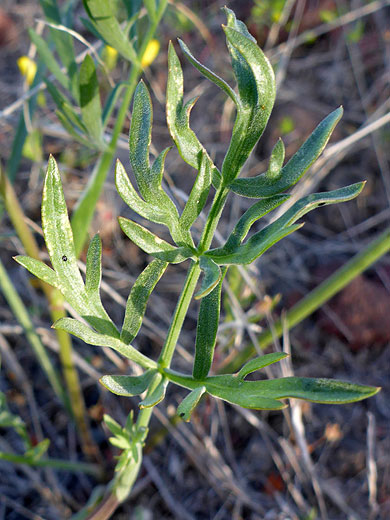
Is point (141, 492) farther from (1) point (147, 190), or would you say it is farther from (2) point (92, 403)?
(1) point (147, 190)

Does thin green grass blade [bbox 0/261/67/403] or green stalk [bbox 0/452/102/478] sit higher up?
thin green grass blade [bbox 0/261/67/403]

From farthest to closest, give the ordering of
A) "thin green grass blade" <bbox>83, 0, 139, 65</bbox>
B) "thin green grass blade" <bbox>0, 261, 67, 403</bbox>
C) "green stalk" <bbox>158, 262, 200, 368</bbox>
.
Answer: "thin green grass blade" <bbox>0, 261, 67, 403</bbox>
"thin green grass blade" <bbox>83, 0, 139, 65</bbox>
"green stalk" <bbox>158, 262, 200, 368</bbox>

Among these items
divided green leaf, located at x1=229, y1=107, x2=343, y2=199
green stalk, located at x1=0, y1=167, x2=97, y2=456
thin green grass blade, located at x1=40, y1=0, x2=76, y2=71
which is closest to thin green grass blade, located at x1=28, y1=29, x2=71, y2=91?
thin green grass blade, located at x1=40, y1=0, x2=76, y2=71

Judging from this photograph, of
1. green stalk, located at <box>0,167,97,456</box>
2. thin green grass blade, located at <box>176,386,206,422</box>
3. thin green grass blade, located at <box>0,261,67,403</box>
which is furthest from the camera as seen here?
thin green grass blade, located at <box>0,261,67,403</box>

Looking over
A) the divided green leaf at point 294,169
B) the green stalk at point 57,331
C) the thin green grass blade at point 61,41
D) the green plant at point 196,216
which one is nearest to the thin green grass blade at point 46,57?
the thin green grass blade at point 61,41

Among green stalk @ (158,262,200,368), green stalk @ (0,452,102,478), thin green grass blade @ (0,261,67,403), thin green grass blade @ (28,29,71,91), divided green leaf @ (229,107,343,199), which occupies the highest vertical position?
thin green grass blade @ (28,29,71,91)

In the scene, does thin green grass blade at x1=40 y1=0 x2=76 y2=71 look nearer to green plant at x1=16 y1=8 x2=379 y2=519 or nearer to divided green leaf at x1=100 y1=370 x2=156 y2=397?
green plant at x1=16 y1=8 x2=379 y2=519

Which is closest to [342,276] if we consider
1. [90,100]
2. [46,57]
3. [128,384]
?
[128,384]

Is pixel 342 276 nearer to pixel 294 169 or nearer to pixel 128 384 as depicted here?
pixel 294 169
